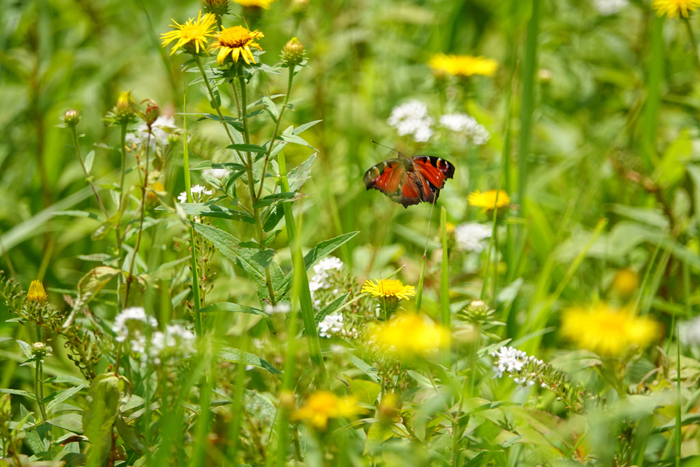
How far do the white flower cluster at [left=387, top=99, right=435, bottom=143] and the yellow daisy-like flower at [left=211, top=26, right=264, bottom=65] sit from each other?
124cm

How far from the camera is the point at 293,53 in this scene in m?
1.31

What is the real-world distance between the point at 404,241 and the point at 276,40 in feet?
6.00

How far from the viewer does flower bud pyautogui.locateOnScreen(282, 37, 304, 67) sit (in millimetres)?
1299

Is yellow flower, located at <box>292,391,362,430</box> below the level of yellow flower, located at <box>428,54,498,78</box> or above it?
below

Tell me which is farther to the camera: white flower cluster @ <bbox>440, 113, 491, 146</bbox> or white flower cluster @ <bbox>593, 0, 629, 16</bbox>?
white flower cluster @ <bbox>593, 0, 629, 16</bbox>

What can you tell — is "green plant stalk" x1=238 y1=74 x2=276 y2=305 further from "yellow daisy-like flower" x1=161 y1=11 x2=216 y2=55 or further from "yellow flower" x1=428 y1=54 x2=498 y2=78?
"yellow flower" x1=428 y1=54 x2=498 y2=78

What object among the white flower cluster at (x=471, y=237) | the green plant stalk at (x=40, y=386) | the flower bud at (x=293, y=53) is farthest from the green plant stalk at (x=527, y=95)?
the green plant stalk at (x=40, y=386)

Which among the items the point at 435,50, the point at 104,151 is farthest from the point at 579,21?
the point at 104,151

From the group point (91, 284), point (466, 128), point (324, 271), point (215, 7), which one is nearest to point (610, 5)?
point (466, 128)

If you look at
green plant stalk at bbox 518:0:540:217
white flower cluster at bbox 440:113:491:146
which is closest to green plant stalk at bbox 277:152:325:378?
green plant stalk at bbox 518:0:540:217

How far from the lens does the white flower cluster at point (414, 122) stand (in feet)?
7.89

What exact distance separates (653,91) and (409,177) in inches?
53.7

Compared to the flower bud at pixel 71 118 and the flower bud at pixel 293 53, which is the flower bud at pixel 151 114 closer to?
the flower bud at pixel 71 118

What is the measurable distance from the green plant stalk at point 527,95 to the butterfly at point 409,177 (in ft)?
1.39
